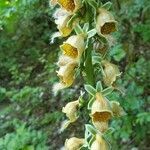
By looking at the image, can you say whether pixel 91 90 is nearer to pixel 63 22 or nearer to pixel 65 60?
pixel 65 60

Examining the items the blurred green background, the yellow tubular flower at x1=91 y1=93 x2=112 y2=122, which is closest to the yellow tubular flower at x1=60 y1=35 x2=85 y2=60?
the yellow tubular flower at x1=91 y1=93 x2=112 y2=122

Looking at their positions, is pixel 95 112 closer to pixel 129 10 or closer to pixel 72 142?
pixel 72 142

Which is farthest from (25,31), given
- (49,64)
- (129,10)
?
(129,10)

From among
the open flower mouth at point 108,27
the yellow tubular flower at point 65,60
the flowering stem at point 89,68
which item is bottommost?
the flowering stem at point 89,68

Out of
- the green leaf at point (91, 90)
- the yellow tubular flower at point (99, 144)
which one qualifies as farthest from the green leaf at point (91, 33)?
the yellow tubular flower at point (99, 144)

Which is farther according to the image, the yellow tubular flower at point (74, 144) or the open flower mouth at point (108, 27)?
the yellow tubular flower at point (74, 144)

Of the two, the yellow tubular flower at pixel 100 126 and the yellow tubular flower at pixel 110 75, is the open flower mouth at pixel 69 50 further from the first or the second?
the yellow tubular flower at pixel 100 126

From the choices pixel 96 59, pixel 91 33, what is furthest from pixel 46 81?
pixel 91 33
